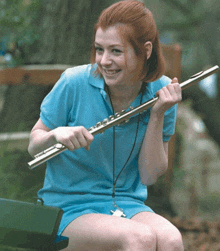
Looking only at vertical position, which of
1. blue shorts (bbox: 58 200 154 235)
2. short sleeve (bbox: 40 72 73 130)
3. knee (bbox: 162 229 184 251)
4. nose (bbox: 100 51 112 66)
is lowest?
knee (bbox: 162 229 184 251)

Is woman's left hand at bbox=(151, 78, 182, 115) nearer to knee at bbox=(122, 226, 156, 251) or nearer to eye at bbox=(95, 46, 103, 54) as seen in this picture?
eye at bbox=(95, 46, 103, 54)

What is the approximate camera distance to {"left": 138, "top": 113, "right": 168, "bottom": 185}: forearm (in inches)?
79.5

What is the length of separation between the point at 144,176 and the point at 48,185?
0.38m

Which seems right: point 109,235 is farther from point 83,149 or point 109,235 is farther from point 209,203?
point 209,203

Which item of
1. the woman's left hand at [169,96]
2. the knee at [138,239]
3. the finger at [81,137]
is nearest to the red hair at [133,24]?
the woman's left hand at [169,96]

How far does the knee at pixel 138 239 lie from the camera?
5.75 ft

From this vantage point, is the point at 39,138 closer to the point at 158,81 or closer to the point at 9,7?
the point at 158,81

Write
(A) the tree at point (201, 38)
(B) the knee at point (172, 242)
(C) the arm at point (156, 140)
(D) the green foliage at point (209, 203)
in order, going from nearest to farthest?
(B) the knee at point (172, 242) → (C) the arm at point (156, 140) → (A) the tree at point (201, 38) → (D) the green foliage at point (209, 203)

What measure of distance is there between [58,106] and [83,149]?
0.19 meters

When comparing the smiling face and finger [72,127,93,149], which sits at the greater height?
the smiling face

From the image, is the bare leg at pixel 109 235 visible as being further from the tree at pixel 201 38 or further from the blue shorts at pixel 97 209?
the tree at pixel 201 38

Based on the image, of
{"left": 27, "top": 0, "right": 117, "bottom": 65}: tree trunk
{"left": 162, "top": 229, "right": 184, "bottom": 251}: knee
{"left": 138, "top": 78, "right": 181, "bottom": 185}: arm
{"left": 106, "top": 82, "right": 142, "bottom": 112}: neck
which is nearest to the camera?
→ {"left": 162, "top": 229, "right": 184, "bottom": 251}: knee

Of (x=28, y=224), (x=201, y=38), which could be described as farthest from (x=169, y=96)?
(x=201, y=38)

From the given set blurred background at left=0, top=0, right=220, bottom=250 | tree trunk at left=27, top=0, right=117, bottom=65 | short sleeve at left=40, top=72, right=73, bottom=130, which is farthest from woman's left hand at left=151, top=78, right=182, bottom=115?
tree trunk at left=27, top=0, right=117, bottom=65
